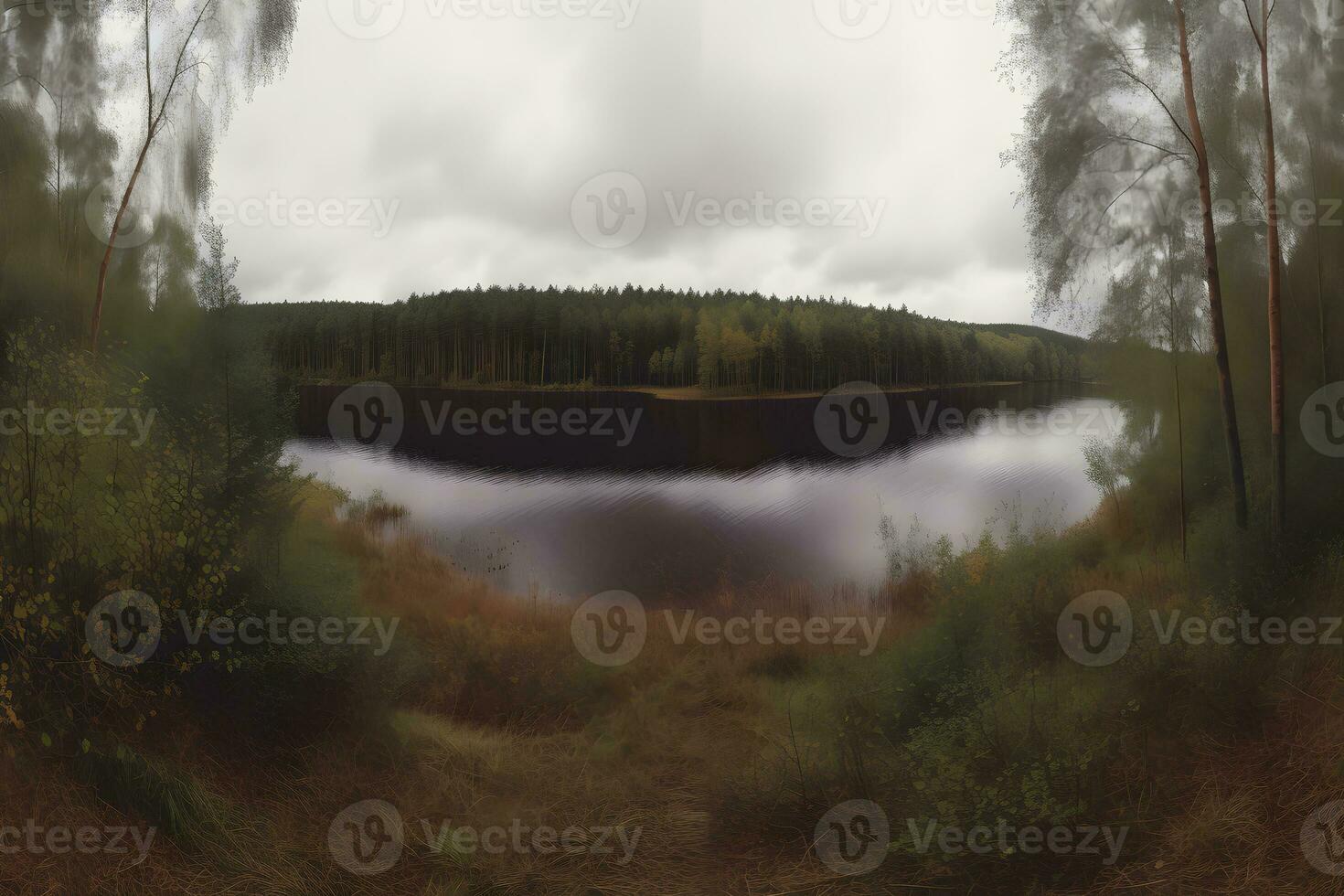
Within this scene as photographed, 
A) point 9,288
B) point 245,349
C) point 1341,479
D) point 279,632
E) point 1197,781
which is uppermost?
point 9,288

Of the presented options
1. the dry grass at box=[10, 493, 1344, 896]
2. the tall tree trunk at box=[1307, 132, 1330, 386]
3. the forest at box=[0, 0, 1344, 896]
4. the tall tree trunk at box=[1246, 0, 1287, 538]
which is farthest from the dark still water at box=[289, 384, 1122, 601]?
the tall tree trunk at box=[1246, 0, 1287, 538]

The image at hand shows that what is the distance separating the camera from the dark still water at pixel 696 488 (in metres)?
13.7

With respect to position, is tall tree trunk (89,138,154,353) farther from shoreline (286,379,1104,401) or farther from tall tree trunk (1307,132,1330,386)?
shoreline (286,379,1104,401)

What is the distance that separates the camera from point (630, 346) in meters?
52.5

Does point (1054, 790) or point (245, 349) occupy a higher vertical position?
point (245, 349)

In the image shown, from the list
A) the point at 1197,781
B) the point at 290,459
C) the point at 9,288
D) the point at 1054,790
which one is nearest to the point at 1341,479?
the point at 1197,781

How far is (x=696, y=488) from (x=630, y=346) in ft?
104

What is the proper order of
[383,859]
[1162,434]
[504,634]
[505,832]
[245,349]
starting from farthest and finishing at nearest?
[504,634]
[1162,434]
[245,349]
[505,832]
[383,859]

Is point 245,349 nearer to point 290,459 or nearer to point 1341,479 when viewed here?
point 290,459

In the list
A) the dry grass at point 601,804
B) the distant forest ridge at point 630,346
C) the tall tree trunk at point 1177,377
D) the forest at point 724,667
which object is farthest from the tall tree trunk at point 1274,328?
the distant forest ridge at point 630,346

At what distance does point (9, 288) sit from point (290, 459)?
2.30 m

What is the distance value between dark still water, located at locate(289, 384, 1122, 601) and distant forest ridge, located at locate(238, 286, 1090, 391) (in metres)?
5.28

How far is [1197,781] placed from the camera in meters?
3.95

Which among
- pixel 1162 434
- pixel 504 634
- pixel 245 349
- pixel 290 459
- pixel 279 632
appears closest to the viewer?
pixel 279 632
